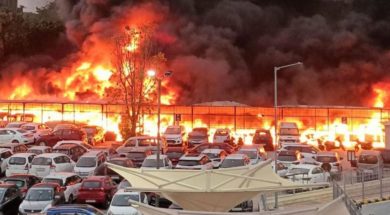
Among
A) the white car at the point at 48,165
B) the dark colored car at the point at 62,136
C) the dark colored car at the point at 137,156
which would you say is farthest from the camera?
the dark colored car at the point at 62,136

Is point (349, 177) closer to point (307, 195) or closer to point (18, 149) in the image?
point (307, 195)

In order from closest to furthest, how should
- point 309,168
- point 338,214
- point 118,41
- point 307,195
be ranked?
1. point 338,214
2. point 307,195
3. point 309,168
4. point 118,41

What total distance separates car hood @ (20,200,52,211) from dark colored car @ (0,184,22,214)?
85cm

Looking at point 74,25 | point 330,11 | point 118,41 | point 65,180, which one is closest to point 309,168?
point 65,180

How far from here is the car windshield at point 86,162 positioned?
3566 centimetres

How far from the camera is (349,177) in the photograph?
2895cm

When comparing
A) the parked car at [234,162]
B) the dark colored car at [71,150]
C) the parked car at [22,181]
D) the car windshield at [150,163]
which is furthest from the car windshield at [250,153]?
the parked car at [22,181]

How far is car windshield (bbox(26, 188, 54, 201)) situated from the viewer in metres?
27.3

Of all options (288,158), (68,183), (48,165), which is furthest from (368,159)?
(48,165)

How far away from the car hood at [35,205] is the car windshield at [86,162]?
8514 mm

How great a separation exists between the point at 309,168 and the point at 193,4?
2111 inches

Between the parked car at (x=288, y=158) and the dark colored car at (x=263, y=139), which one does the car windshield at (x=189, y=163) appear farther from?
the dark colored car at (x=263, y=139)

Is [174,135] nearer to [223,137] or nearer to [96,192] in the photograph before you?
[223,137]

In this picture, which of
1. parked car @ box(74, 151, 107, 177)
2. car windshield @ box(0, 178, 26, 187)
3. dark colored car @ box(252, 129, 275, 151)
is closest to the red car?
car windshield @ box(0, 178, 26, 187)
